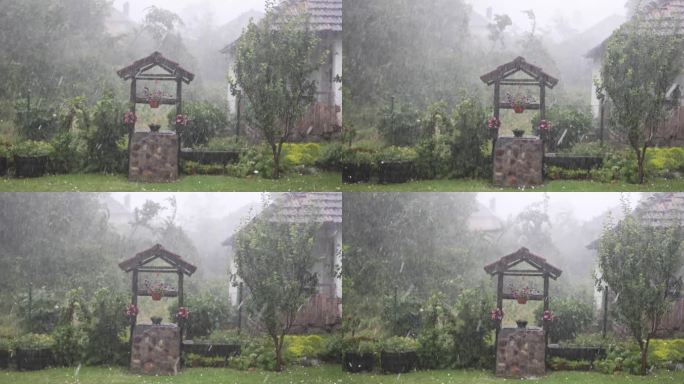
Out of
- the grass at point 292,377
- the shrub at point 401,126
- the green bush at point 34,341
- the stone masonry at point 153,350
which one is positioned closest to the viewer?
the grass at point 292,377

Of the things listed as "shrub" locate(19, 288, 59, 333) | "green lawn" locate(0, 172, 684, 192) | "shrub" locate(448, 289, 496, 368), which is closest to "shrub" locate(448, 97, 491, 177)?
"green lawn" locate(0, 172, 684, 192)

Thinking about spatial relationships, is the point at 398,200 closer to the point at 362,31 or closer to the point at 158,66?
the point at 362,31

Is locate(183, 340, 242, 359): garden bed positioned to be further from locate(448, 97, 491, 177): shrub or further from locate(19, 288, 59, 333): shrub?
locate(448, 97, 491, 177): shrub

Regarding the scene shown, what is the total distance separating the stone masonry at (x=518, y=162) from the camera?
905 cm

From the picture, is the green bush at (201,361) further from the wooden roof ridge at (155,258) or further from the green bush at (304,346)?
the wooden roof ridge at (155,258)

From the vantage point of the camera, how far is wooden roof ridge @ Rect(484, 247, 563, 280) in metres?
9.04

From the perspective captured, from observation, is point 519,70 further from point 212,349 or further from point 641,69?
point 212,349

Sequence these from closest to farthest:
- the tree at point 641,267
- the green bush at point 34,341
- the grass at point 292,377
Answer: the tree at point 641,267 → the grass at point 292,377 → the green bush at point 34,341

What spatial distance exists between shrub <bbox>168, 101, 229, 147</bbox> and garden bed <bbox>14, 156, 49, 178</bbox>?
3.96ft

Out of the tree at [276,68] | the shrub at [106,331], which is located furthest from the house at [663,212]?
the shrub at [106,331]

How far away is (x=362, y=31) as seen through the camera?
9273 mm

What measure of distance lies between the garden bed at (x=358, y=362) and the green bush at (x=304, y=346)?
23cm

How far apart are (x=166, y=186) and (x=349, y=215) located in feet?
5.41

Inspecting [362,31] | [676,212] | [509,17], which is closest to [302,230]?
[362,31]
